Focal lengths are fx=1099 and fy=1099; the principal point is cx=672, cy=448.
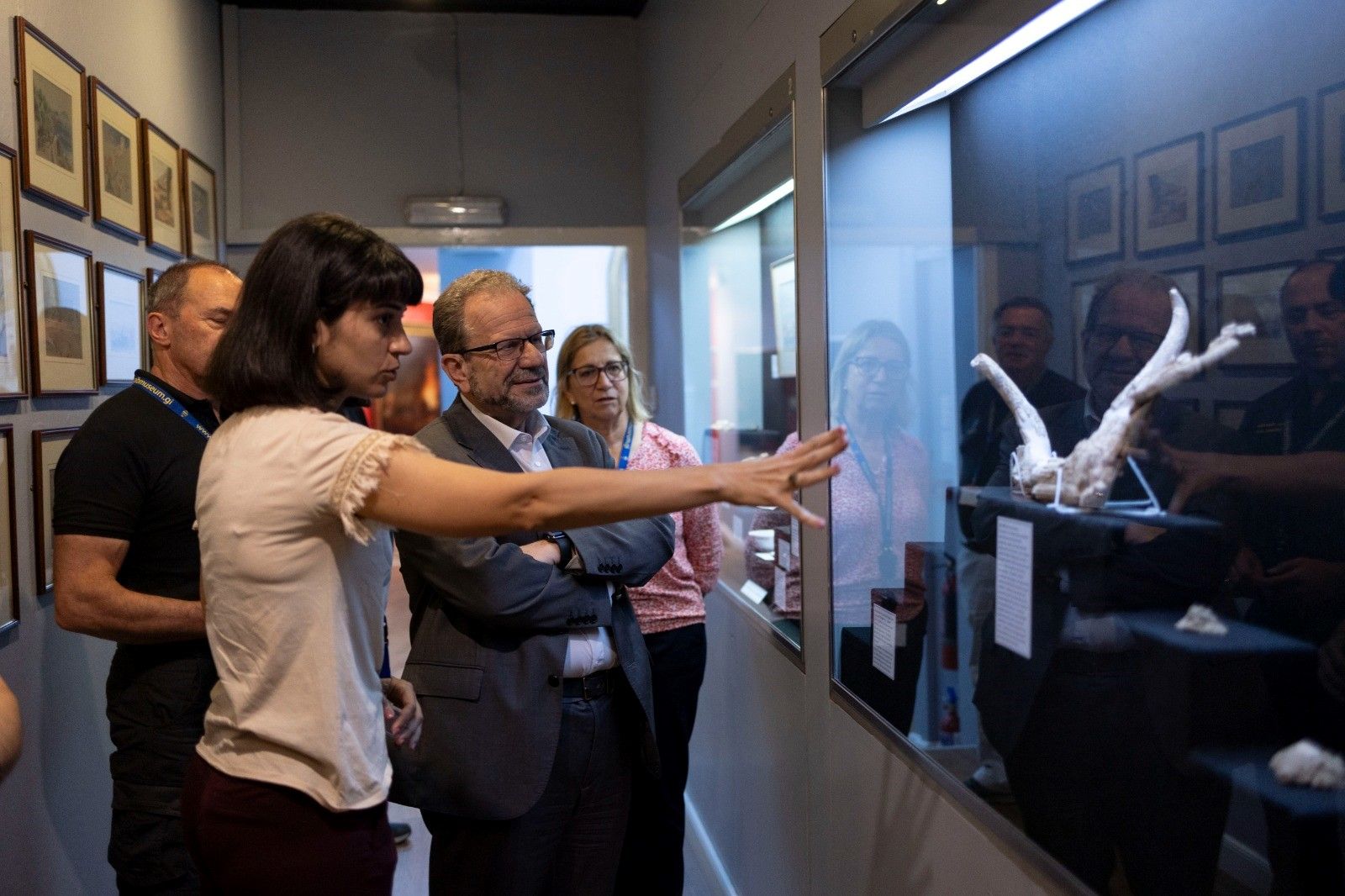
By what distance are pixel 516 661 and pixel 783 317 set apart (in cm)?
172

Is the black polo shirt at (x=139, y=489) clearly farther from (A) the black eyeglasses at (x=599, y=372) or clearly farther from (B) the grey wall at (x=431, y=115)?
(B) the grey wall at (x=431, y=115)

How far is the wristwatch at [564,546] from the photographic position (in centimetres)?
207

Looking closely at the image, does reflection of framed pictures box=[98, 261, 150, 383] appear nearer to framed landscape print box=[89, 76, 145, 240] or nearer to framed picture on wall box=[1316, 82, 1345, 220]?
framed landscape print box=[89, 76, 145, 240]

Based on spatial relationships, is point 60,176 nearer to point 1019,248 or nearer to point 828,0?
point 828,0

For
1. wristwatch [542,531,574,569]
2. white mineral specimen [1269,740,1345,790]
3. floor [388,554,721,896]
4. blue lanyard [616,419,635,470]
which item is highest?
blue lanyard [616,419,635,470]

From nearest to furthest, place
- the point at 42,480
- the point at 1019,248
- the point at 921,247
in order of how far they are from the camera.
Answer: the point at 1019,248, the point at 921,247, the point at 42,480

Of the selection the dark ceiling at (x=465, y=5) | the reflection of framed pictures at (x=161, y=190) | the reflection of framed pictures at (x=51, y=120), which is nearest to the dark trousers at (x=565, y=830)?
the reflection of framed pictures at (x=51, y=120)

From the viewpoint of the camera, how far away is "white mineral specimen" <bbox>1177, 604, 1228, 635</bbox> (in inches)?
43.5

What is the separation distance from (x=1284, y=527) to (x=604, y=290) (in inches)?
195

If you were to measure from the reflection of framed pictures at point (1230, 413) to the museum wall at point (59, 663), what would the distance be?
251cm

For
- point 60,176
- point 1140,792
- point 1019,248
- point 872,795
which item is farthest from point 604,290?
point 1140,792

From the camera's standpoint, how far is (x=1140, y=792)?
50.0 inches

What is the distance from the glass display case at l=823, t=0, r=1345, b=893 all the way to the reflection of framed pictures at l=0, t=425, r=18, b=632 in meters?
1.99

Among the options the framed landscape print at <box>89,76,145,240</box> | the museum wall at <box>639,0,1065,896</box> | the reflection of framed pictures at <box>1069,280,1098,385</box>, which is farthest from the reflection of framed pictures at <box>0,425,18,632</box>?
the reflection of framed pictures at <box>1069,280,1098,385</box>
